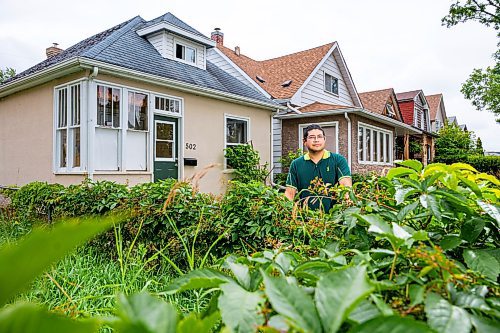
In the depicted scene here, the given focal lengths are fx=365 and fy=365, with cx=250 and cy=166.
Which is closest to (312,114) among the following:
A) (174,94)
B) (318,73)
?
(318,73)

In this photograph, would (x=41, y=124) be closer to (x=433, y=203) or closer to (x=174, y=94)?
(x=174, y=94)

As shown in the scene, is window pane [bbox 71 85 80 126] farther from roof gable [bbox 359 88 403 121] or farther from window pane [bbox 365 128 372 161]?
roof gable [bbox 359 88 403 121]

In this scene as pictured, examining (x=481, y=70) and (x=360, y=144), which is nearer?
(x=360, y=144)

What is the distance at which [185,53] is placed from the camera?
37.2 feet

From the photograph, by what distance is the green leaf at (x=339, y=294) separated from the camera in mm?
518

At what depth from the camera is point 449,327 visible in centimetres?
58

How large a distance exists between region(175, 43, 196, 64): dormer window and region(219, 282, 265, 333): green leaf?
1123cm

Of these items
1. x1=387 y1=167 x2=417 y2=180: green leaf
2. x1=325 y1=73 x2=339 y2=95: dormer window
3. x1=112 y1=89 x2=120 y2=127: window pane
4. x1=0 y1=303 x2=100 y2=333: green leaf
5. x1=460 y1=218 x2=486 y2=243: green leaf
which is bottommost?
x1=460 y1=218 x2=486 y2=243: green leaf

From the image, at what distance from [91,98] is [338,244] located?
782cm

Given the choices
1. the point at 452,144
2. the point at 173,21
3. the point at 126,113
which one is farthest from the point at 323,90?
the point at 452,144

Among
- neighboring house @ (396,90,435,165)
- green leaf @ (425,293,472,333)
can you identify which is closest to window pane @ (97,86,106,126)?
green leaf @ (425,293,472,333)

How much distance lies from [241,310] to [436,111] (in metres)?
39.3

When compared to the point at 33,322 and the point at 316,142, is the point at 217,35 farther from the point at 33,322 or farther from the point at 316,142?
the point at 33,322

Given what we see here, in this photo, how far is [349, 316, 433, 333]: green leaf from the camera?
47 cm
